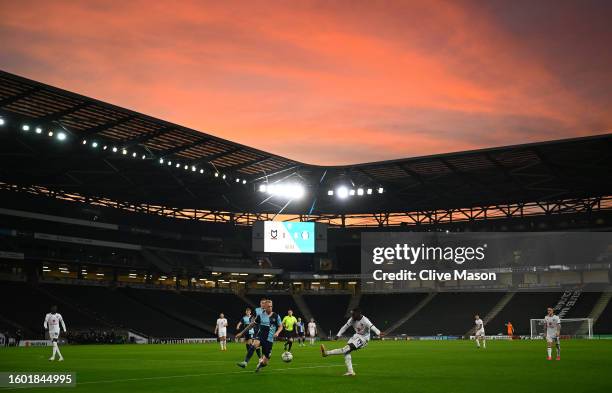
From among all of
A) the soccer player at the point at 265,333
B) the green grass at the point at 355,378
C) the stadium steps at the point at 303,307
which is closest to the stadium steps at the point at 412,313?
the stadium steps at the point at 303,307

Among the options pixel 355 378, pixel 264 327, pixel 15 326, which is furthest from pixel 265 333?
pixel 15 326

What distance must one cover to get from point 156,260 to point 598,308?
49.5 m

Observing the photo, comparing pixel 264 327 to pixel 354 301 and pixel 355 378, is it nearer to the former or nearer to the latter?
pixel 355 378

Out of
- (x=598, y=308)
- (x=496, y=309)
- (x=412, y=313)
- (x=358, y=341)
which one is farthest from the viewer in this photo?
(x=412, y=313)

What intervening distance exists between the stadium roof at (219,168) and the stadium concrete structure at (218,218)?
193 millimetres

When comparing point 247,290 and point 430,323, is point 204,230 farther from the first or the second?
point 430,323

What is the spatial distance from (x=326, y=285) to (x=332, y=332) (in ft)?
37.4

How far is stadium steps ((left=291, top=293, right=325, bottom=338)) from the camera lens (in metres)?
86.0

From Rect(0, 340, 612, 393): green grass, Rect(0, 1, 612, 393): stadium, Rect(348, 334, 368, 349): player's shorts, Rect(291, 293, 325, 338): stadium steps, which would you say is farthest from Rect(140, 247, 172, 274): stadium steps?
Rect(348, 334, 368, 349): player's shorts

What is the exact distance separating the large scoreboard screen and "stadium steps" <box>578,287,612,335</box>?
Answer: 89.8ft

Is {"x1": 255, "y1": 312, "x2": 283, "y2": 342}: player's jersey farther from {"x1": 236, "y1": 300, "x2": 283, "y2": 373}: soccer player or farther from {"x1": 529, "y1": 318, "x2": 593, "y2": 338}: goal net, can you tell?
{"x1": 529, "y1": 318, "x2": 593, "y2": 338}: goal net

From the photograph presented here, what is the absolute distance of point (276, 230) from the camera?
73.2 m

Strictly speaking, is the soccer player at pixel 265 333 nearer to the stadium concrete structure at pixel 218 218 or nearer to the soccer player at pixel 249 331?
the soccer player at pixel 249 331

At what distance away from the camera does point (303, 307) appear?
3585 inches
